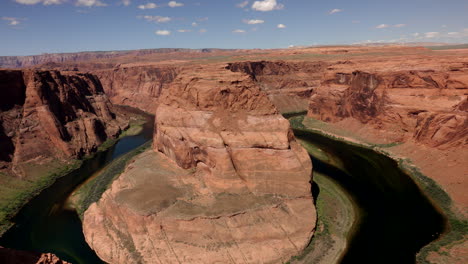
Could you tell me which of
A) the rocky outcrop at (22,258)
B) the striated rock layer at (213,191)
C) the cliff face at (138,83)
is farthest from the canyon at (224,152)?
the cliff face at (138,83)

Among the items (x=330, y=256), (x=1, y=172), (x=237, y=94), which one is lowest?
(x=330, y=256)

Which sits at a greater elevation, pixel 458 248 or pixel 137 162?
pixel 137 162

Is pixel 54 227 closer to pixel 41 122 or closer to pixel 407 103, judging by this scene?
pixel 41 122

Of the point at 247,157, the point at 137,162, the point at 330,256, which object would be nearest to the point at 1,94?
the point at 137,162

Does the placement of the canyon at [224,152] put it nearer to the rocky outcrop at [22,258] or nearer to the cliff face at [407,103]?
the cliff face at [407,103]

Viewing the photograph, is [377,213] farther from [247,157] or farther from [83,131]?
[83,131]

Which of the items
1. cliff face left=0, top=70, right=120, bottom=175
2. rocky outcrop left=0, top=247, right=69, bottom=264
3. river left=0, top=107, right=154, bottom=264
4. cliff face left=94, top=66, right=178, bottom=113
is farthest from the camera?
cliff face left=94, top=66, right=178, bottom=113

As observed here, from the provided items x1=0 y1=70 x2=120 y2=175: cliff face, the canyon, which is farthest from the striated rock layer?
x1=0 y1=70 x2=120 y2=175: cliff face

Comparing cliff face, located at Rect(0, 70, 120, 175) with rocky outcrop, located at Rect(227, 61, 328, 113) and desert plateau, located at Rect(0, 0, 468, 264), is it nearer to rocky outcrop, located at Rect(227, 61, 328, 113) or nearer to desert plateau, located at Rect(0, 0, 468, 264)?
desert plateau, located at Rect(0, 0, 468, 264)
